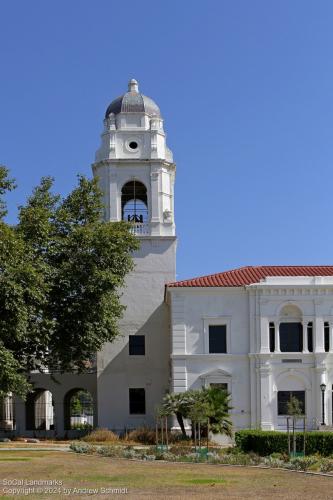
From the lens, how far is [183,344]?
50625mm

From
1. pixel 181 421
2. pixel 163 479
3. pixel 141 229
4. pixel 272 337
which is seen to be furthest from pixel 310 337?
pixel 163 479

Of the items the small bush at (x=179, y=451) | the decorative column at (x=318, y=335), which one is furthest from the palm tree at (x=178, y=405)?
the decorative column at (x=318, y=335)

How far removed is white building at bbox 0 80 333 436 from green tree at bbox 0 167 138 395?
3959mm

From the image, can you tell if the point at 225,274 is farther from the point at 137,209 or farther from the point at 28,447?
the point at 28,447

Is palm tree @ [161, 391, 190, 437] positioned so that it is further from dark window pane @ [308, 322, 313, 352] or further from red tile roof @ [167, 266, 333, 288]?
dark window pane @ [308, 322, 313, 352]

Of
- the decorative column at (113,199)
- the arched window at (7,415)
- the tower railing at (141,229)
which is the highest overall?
the decorative column at (113,199)

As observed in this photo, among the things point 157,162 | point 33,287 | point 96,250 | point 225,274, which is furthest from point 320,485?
point 157,162

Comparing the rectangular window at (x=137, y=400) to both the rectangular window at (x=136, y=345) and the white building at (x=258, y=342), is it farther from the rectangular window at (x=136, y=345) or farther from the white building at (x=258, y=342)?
the white building at (x=258, y=342)

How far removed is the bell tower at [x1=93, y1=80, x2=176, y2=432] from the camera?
5406cm

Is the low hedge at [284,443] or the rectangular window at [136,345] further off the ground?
the rectangular window at [136,345]

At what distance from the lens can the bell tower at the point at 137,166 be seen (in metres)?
54.8

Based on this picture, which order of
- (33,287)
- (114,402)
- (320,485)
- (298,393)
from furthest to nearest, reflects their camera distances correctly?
(114,402)
(298,393)
(33,287)
(320,485)

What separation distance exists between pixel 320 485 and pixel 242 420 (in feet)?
82.5

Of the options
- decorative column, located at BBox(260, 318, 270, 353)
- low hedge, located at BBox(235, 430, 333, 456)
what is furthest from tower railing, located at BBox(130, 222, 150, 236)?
low hedge, located at BBox(235, 430, 333, 456)
